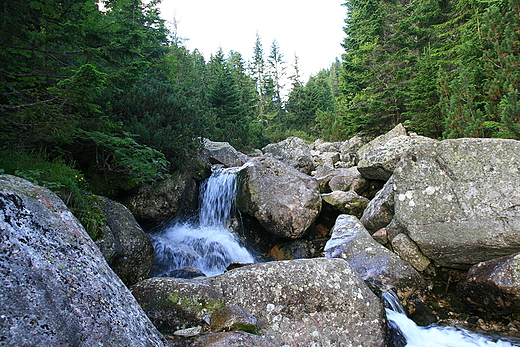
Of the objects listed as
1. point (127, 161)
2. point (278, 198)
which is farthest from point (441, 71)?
point (127, 161)

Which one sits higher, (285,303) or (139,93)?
(139,93)

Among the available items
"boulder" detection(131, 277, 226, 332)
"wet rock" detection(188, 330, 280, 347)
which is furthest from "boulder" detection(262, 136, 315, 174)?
"wet rock" detection(188, 330, 280, 347)

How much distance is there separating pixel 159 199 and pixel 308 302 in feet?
20.1

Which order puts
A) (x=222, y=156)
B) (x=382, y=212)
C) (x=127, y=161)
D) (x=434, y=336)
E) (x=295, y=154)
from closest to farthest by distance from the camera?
(x=434, y=336) → (x=127, y=161) → (x=382, y=212) → (x=222, y=156) → (x=295, y=154)

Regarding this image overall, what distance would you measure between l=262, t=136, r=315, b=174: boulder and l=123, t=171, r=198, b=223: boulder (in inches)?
311

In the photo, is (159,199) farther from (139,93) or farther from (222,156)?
(222,156)

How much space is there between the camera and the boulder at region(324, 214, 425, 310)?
5.52 metres

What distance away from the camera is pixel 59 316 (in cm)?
174

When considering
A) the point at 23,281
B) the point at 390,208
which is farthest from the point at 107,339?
the point at 390,208

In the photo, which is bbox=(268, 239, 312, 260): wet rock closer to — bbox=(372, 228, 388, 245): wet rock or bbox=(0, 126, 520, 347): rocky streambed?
bbox=(0, 126, 520, 347): rocky streambed

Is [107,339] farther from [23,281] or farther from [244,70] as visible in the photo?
[244,70]

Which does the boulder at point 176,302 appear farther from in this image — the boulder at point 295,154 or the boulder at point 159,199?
the boulder at point 295,154

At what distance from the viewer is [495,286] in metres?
4.66

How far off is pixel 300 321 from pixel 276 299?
1.31 ft
